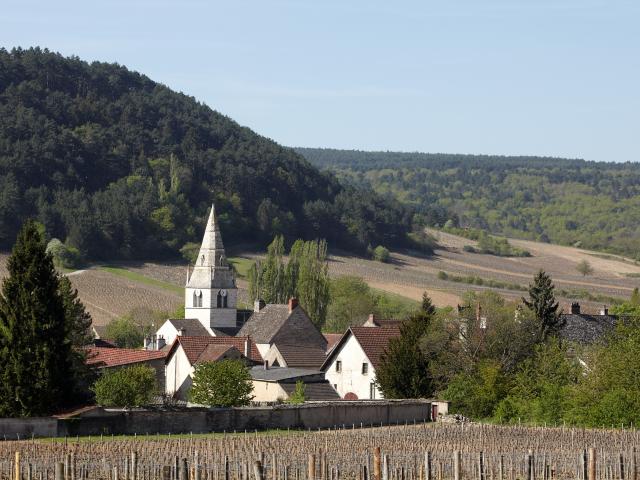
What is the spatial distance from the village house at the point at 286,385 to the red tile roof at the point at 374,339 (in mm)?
2974

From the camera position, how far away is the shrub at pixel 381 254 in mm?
177375

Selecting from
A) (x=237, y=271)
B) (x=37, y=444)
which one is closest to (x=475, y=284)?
(x=237, y=271)

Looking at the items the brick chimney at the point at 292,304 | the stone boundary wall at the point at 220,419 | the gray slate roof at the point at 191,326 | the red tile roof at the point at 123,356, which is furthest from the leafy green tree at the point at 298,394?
the gray slate roof at the point at 191,326

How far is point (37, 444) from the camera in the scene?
48031 millimetres

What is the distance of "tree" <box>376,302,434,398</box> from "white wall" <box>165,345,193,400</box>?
1551 centimetres

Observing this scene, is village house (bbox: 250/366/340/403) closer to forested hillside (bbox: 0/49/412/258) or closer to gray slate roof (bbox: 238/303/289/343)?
gray slate roof (bbox: 238/303/289/343)

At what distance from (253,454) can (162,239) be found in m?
120

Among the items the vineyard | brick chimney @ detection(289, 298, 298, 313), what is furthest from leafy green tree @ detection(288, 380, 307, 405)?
brick chimney @ detection(289, 298, 298, 313)

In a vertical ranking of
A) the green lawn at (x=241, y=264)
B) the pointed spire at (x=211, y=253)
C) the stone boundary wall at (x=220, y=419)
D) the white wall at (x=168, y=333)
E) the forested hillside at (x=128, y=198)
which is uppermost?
the forested hillside at (x=128, y=198)

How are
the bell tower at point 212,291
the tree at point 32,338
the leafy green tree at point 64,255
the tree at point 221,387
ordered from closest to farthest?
the tree at point 32,338 < the tree at point 221,387 < the bell tower at point 212,291 < the leafy green tree at point 64,255

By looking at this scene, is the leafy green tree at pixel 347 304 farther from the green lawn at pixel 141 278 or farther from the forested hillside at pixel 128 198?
the forested hillside at pixel 128 198

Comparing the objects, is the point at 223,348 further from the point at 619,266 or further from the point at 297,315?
the point at 619,266

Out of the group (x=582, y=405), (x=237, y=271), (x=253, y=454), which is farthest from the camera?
(x=237, y=271)

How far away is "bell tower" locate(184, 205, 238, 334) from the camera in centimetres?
9719
